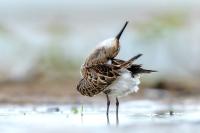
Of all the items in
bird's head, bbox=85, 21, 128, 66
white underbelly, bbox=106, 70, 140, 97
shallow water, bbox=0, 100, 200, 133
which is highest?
bird's head, bbox=85, 21, 128, 66

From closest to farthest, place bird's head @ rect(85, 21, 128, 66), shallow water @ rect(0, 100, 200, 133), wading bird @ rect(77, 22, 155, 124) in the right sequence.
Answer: shallow water @ rect(0, 100, 200, 133) < wading bird @ rect(77, 22, 155, 124) < bird's head @ rect(85, 21, 128, 66)

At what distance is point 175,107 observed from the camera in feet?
44.3

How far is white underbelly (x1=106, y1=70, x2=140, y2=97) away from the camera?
1202 cm

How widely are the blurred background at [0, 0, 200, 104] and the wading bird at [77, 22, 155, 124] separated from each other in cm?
232

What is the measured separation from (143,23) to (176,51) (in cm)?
81

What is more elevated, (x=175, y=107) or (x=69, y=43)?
(x=69, y=43)

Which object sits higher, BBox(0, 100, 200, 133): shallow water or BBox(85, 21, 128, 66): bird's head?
BBox(85, 21, 128, 66): bird's head

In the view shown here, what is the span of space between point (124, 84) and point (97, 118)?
0.52 meters

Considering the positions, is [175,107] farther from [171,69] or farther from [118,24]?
[118,24]

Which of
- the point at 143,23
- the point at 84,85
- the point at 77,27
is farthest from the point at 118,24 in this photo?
the point at 84,85

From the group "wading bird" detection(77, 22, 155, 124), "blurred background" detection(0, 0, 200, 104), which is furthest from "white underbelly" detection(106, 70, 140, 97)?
"blurred background" detection(0, 0, 200, 104)

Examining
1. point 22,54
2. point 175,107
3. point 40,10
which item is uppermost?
point 40,10

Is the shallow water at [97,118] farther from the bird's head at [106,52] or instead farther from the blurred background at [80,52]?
the blurred background at [80,52]

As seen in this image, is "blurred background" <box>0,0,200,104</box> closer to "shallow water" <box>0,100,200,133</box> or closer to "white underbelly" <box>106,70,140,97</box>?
"shallow water" <box>0,100,200,133</box>
